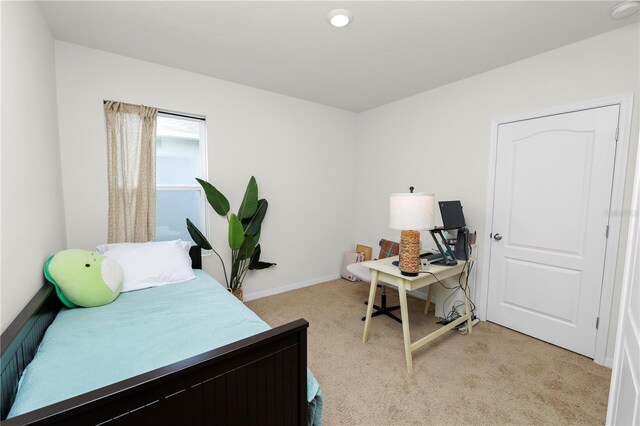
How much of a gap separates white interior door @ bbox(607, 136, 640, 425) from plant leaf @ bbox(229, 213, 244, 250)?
8.56ft

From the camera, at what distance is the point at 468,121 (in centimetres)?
284

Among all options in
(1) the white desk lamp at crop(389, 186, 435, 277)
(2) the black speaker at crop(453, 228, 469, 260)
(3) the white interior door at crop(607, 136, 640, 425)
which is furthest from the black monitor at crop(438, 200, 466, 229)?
(3) the white interior door at crop(607, 136, 640, 425)

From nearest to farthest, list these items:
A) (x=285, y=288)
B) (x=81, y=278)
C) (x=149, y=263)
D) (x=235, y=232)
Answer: (x=81, y=278), (x=149, y=263), (x=235, y=232), (x=285, y=288)

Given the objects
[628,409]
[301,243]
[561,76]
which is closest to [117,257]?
[301,243]

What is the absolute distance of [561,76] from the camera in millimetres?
2236

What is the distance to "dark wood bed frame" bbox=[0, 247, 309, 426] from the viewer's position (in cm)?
77

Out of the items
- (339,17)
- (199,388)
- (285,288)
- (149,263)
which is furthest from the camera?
(285,288)

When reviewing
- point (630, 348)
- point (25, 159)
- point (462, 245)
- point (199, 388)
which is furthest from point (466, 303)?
point (25, 159)

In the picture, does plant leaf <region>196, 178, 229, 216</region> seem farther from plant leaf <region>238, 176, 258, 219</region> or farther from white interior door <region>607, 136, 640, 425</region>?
white interior door <region>607, 136, 640, 425</region>

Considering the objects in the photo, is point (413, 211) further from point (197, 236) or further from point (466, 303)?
point (197, 236)

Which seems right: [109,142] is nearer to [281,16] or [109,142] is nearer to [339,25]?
[281,16]

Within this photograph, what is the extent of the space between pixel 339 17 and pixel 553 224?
2396mm

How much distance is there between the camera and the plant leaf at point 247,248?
2932mm

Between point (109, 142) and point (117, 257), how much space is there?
1071mm
